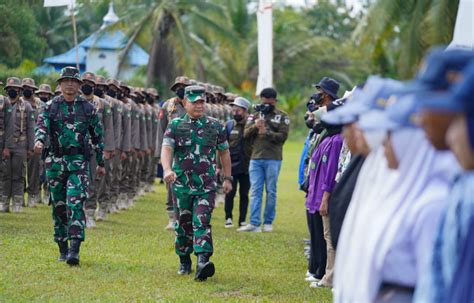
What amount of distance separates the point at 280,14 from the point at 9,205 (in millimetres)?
49166

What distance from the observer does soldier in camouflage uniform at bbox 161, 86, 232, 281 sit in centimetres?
1146

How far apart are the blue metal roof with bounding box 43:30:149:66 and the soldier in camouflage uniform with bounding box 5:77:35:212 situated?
72.1 feet

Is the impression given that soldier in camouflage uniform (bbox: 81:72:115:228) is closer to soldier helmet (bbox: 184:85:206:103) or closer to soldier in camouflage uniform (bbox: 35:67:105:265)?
soldier in camouflage uniform (bbox: 35:67:105:265)

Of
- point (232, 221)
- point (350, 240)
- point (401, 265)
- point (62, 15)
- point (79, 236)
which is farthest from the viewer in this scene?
point (62, 15)

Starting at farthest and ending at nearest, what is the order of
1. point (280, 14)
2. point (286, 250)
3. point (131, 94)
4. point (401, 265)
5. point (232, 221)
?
point (280, 14) → point (131, 94) → point (232, 221) → point (286, 250) → point (401, 265)

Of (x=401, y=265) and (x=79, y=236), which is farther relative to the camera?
(x=79, y=236)

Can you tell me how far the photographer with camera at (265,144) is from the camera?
54.6 ft

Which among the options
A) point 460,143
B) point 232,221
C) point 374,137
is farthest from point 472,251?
point 232,221

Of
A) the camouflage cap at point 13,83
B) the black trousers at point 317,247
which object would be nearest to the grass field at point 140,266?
the black trousers at point 317,247

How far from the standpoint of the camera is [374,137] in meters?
5.18

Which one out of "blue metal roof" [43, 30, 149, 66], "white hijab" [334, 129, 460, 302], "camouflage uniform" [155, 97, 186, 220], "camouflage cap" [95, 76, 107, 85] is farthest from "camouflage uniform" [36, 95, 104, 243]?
"blue metal roof" [43, 30, 149, 66]

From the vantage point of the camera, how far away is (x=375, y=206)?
5223mm

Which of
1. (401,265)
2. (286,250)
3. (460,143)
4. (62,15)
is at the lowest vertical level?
(286,250)

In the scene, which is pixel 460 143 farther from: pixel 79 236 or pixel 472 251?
pixel 79 236
